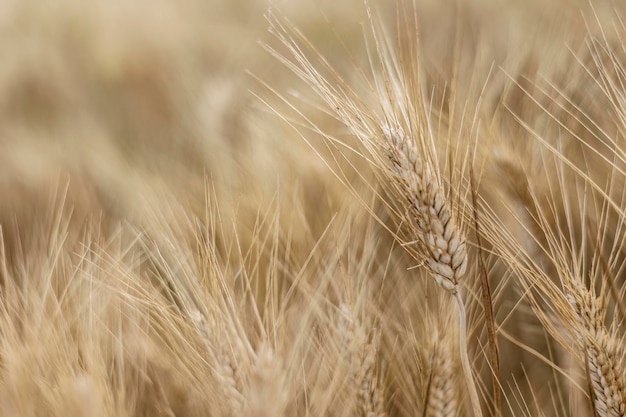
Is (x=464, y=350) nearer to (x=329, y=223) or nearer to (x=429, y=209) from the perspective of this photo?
(x=429, y=209)

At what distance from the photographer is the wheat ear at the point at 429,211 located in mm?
488

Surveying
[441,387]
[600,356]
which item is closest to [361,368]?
[441,387]

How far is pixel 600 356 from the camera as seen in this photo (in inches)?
20.2

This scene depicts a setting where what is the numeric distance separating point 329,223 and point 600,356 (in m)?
0.28

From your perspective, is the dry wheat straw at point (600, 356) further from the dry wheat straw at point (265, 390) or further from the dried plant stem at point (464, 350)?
the dry wheat straw at point (265, 390)

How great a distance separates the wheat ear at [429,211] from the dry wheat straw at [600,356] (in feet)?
0.37

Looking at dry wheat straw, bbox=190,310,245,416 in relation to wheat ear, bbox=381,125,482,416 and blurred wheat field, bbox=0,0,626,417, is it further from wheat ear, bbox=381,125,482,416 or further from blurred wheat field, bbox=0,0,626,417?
wheat ear, bbox=381,125,482,416

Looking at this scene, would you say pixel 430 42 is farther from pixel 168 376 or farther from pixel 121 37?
pixel 121 37

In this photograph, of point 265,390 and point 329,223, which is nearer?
point 265,390

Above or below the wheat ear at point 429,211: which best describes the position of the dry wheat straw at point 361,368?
below

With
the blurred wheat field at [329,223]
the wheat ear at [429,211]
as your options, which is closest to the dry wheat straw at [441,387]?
the blurred wheat field at [329,223]

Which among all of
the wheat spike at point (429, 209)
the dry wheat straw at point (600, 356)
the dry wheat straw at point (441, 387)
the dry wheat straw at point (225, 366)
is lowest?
the dry wheat straw at point (441, 387)

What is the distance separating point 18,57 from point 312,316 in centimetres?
134

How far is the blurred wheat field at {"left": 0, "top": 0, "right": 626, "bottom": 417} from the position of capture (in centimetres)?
55
